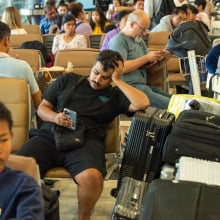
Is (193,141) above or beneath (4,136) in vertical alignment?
beneath

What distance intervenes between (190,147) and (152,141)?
0.26 metres

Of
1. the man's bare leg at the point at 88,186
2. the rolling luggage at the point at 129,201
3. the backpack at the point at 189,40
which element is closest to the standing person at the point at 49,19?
the backpack at the point at 189,40

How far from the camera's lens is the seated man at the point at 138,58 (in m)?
3.69

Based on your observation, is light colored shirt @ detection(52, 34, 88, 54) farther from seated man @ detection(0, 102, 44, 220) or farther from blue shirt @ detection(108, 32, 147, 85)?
seated man @ detection(0, 102, 44, 220)

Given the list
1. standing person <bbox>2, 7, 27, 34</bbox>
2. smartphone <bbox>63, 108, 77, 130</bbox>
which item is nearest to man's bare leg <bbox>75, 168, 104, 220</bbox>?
smartphone <bbox>63, 108, 77, 130</bbox>

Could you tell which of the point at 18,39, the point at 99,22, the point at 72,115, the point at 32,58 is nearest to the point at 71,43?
the point at 18,39

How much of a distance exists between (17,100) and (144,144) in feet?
2.64

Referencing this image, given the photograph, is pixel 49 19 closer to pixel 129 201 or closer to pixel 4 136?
pixel 129 201

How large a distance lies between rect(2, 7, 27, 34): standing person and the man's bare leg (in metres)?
3.67

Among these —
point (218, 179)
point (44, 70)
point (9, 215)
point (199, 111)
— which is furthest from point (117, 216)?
point (44, 70)

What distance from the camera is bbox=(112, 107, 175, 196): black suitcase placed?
260 centimetres

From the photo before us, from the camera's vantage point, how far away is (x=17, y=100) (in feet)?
8.98

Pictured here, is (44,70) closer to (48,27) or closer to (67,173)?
(67,173)

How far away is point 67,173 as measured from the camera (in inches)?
103
